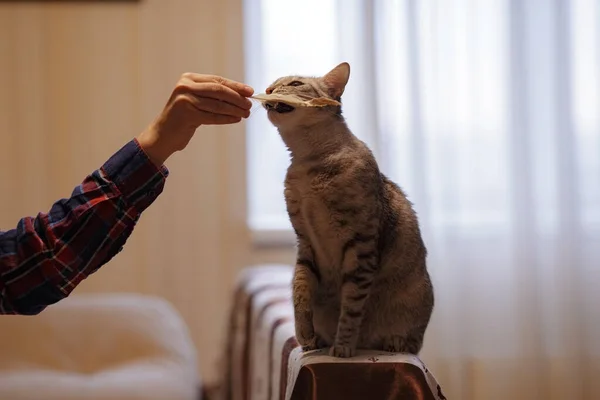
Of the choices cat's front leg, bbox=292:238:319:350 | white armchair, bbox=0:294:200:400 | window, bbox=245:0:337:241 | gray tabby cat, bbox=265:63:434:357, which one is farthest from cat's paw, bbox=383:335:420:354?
window, bbox=245:0:337:241

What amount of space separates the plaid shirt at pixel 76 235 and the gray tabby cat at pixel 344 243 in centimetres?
24

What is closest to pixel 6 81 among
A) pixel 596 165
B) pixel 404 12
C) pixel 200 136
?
pixel 200 136

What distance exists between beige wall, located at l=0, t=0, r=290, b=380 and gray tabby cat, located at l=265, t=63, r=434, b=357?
4.97 ft

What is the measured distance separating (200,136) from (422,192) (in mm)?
869

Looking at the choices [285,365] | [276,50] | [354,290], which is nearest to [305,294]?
[354,290]

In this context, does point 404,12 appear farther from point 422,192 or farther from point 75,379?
point 75,379

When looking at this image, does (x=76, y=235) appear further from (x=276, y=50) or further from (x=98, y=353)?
(x=276, y=50)

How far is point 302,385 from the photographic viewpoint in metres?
0.95

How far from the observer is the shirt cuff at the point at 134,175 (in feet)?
3.04

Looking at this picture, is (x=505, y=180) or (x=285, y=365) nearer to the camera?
(x=285, y=365)


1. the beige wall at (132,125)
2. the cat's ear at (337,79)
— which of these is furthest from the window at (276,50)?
the cat's ear at (337,79)

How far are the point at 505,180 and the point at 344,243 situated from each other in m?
1.32

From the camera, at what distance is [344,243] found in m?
1.02

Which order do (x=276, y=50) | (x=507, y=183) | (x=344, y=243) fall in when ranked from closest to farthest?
(x=344, y=243) < (x=507, y=183) < (x=276, y=50)
